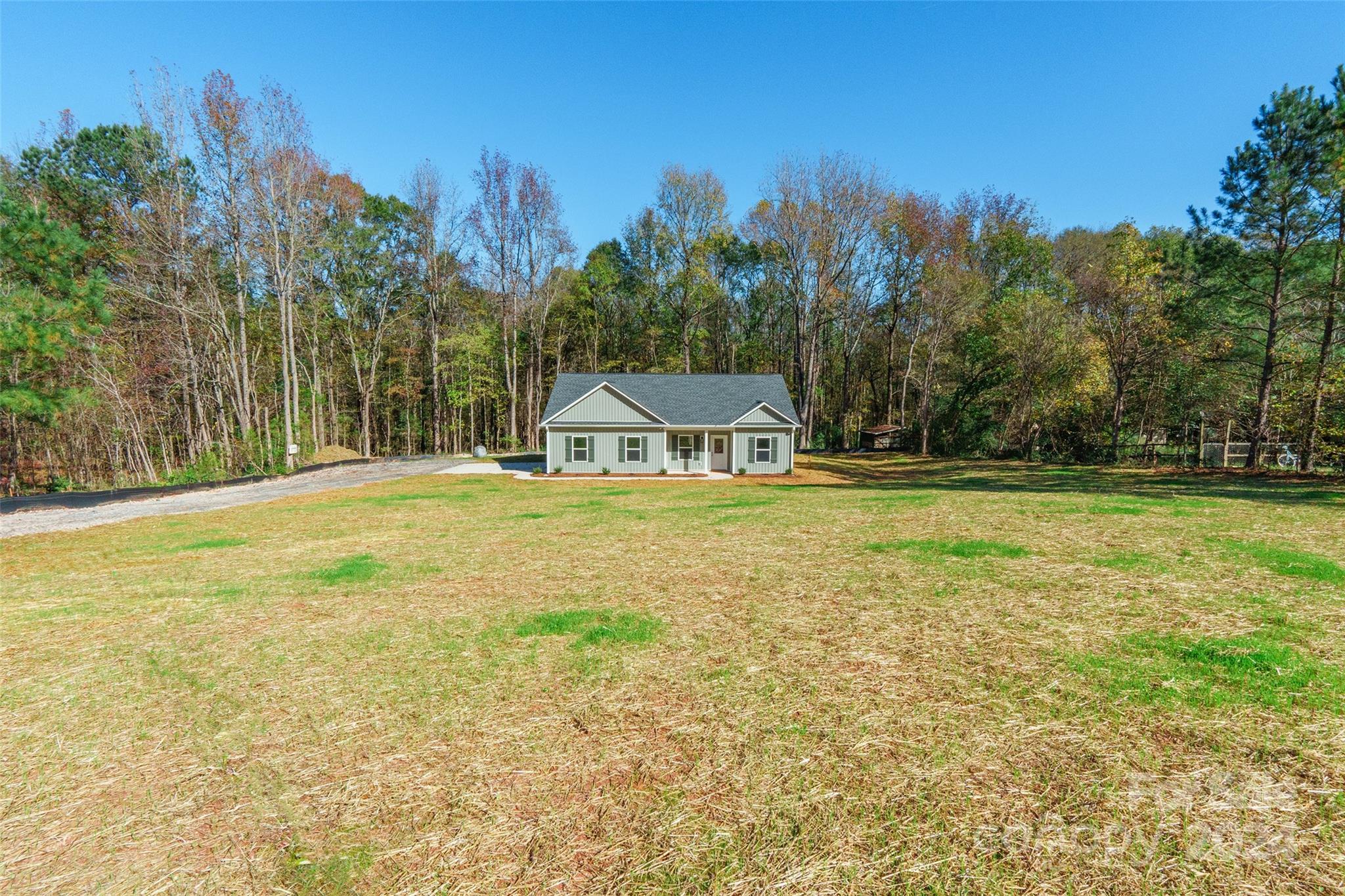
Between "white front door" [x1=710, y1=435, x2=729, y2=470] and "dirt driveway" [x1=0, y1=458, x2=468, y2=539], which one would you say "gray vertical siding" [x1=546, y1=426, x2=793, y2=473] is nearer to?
"white front door" [x1=710, y1=435, x2=729, y2=470]

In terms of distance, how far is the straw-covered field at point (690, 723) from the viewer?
2.17 meters

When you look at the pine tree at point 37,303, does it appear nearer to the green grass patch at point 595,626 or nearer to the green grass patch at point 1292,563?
the green grass patch at point 595,626

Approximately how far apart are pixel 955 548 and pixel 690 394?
21.4m

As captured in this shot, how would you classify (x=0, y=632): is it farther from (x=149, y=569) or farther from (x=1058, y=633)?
(x=1058, y=633)

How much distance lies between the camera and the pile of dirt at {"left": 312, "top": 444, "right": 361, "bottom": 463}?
28.0 m

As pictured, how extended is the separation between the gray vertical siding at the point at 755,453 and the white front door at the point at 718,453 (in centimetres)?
70

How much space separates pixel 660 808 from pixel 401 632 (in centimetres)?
329

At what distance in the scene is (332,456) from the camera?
2880 centimetres

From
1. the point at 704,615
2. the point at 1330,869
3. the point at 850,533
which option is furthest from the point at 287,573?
the point at 1330,869

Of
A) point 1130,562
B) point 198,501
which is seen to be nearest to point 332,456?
point 198,501

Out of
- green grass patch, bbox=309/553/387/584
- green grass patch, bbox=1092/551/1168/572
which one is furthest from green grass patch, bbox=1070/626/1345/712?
green grass patch, bbox=309/553/387/584

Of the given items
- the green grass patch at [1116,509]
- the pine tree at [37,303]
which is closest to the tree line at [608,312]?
the pine tree at [37,303]

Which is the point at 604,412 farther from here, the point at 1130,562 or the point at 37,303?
the point at 1130,562

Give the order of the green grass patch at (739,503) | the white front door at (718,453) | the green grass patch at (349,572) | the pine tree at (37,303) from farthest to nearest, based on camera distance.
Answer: the white front door at (718,453) < the pine tree at (37,303) < the green grass patch at (739,503) < the green grass patch at (349,572)
